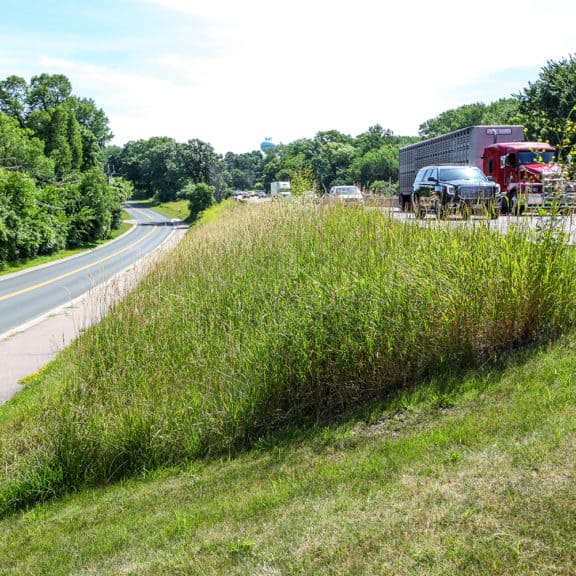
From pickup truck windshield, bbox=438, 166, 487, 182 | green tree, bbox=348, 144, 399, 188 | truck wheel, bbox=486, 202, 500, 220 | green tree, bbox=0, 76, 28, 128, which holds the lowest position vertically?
truck wheel, bbox=486, 202, 500, 220

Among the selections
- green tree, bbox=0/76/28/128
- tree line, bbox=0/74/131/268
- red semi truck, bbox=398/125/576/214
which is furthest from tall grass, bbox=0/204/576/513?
green tree, bbox=0/76/28/128

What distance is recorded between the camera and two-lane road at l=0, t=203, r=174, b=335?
21.1 m

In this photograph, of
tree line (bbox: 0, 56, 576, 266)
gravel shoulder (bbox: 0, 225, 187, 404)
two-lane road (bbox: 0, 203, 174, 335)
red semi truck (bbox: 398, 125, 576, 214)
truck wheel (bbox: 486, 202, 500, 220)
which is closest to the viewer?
truck wheel (bbox: 486, 202, 500, 220)

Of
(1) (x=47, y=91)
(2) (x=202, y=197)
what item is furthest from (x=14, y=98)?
(2) (x=202, y=197)

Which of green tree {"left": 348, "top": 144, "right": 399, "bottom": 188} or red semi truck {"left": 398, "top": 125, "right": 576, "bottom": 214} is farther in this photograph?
green tree {"left": 348, "top": 144, "right": 399, "bottom": 188}

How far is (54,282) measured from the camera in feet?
106

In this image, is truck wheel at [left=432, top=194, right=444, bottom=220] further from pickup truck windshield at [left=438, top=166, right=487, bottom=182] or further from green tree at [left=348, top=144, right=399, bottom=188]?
green tree at [left=348, top=144, right=399, bottom=188]

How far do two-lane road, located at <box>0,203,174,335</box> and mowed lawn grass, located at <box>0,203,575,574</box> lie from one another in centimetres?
258

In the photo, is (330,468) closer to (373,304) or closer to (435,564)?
(435,564)

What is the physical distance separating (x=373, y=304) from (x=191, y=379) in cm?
223

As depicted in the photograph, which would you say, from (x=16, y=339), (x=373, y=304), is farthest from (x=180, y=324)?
(x=16, y=339)

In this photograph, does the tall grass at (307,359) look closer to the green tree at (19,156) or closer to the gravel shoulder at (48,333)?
the gravel shoulder at (48,333)

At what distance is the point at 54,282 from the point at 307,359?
28.3 m

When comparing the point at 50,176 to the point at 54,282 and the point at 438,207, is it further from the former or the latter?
the point at 438,207
